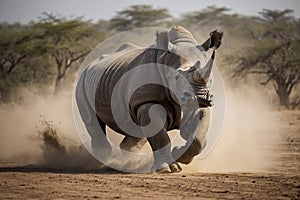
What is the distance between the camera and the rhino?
7.66 meters

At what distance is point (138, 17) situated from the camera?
38219 mm

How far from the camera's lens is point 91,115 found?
1034 centimetres

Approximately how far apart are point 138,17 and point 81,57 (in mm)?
9249

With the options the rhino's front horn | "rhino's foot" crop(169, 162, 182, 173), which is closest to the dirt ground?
"rhino's foot" crop(169, 162, 182, 173)

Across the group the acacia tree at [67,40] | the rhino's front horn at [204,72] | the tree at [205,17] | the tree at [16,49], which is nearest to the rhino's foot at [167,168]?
the rhino's front horn at [204,72]

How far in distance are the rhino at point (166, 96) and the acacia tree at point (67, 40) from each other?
18959 mm

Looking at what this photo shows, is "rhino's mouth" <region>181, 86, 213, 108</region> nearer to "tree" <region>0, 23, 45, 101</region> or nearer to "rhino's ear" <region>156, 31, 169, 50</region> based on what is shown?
"rhino's ear" <region>156, 31, 169, 50</region>

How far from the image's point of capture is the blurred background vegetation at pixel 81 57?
79.5 feet

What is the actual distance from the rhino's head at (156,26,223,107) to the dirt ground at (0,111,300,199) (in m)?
1.04

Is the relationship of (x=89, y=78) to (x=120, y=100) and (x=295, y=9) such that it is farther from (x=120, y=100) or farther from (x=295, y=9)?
(x=295, y=9)

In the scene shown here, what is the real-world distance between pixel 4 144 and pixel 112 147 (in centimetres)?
277

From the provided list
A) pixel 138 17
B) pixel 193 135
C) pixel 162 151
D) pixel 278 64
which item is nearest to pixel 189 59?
pixel 193 135

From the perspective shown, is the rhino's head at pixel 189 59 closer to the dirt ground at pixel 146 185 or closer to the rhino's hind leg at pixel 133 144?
the dirt ground at pixel 146 185

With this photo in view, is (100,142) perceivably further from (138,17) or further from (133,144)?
(138,17)
